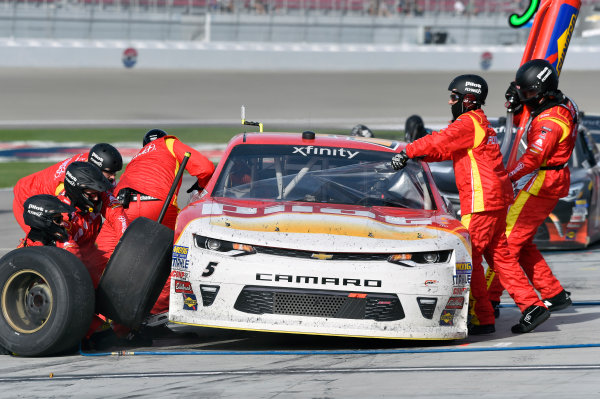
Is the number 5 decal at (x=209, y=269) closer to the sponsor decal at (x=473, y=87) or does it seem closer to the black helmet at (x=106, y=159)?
the black helmet at (x=106, y=159)

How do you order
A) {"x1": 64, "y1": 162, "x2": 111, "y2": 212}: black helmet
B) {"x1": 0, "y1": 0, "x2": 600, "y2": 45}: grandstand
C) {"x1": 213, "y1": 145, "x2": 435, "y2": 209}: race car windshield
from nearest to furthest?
{"x1": 64, "y1": 162, "x2": 111, "y2": 212}: black helmet
{"x1": 213, "y1": 145, "x2": 435, "y2": 209}: race car windshield
{"x1": 0, "y1": 0, "x2": 600, "y2": 45}: grandstand

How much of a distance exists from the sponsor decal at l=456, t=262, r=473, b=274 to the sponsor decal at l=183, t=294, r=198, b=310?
1.55m

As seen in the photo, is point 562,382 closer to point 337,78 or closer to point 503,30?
point 337,78

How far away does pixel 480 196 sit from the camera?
6656mm

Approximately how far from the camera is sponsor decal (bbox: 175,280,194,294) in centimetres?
577

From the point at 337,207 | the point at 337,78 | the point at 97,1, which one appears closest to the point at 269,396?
the point at 337,207

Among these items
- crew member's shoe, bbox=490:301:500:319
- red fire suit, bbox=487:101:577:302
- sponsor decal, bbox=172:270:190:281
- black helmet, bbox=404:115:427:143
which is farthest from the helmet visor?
black helmet, bbox=404:115:427:143

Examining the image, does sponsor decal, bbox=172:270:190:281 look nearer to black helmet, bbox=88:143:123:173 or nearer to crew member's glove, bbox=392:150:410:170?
black helmet, bbox=88:143:123:173

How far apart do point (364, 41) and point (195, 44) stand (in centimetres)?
751

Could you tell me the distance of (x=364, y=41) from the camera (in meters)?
40.6

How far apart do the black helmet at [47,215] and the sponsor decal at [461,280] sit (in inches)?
92.7

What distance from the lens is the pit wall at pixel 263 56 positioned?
114 feet

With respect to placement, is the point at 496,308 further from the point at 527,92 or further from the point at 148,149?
the point at 148,149

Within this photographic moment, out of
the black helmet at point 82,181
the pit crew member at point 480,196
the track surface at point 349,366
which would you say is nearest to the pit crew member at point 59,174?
the black helmet at point 82,181
